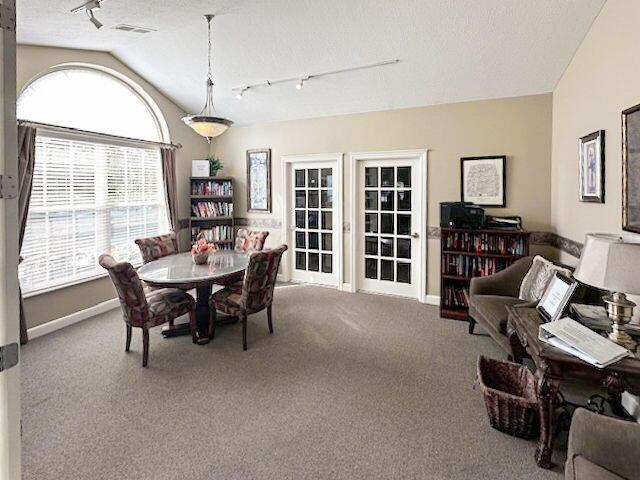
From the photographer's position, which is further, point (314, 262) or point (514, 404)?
point (314, 262)

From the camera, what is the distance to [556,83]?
154 inches

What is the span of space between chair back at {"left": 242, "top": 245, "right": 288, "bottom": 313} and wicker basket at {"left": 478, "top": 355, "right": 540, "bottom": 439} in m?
1.94

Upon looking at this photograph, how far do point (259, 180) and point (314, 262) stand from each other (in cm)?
162

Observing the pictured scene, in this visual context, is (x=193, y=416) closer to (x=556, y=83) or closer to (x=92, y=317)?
(x=92, y=317)

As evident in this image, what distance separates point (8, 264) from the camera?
49.8 inches

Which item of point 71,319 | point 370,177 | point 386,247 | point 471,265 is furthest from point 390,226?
point 71,319

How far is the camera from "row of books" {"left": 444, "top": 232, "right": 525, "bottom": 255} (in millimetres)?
4008

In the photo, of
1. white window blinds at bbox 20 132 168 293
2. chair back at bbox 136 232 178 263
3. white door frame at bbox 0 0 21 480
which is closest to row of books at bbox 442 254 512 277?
chair back at bbox 136 232 178 263

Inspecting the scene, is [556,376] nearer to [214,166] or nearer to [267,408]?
[267,408]

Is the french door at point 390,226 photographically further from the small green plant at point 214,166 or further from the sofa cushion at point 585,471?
the sofa cushion at point 585,471

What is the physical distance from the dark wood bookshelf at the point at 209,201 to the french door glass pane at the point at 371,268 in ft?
7.44

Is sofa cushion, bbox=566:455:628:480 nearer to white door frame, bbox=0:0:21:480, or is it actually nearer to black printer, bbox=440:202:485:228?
white door frame, bbox=0:0:21:480

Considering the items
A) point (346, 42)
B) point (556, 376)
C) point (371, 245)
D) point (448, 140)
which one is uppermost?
point (346, 42)

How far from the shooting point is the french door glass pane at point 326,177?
213 inches
